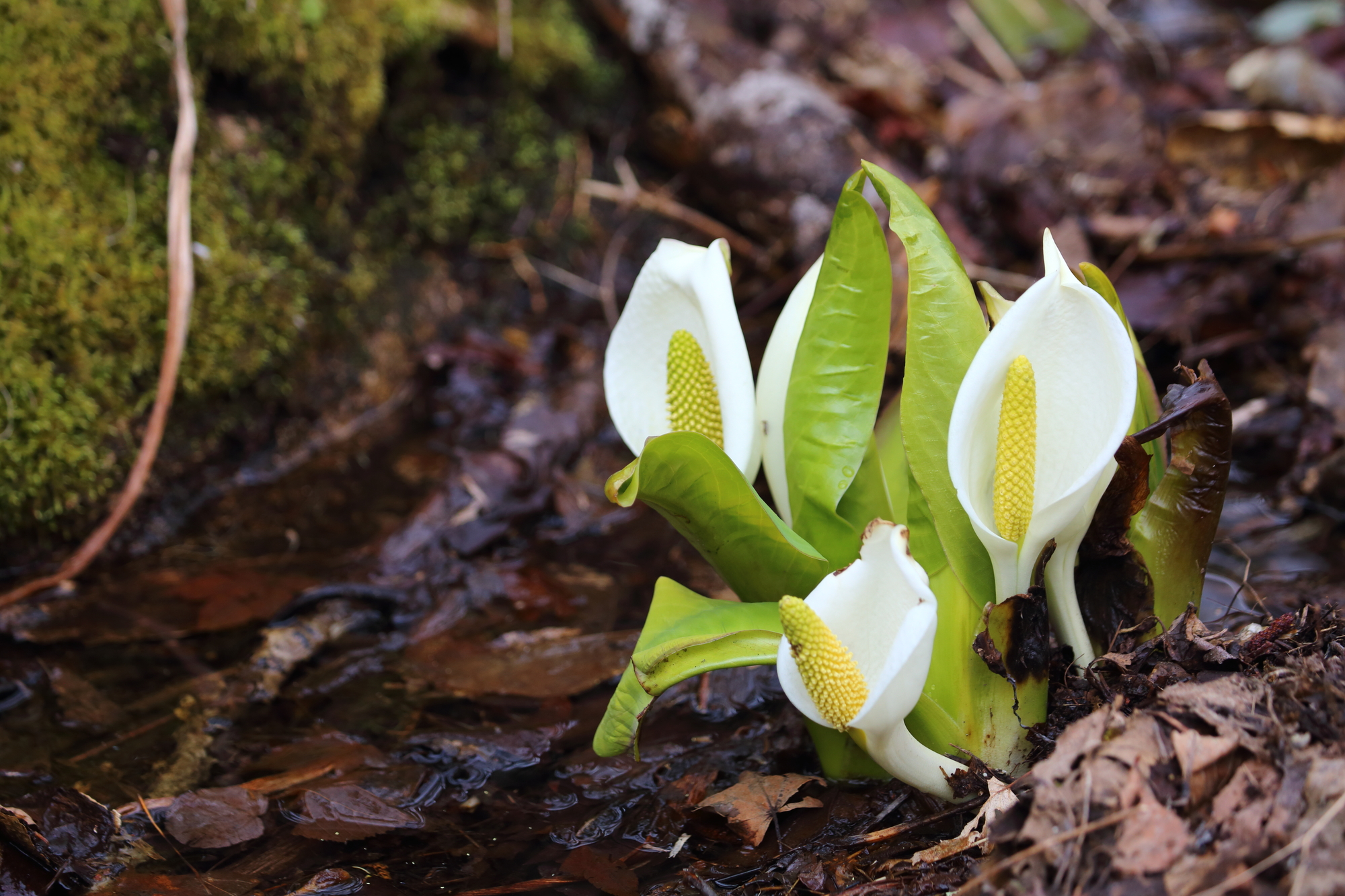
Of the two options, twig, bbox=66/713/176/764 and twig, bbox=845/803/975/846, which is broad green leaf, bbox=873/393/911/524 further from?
twig, bbox=66/713/176/764

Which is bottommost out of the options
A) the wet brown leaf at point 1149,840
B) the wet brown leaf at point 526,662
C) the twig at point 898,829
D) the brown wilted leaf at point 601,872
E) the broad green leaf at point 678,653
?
the wet brown leaf at point 526,662

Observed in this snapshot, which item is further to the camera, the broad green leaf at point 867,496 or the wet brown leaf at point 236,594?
the wet brown leaf at point 236,594

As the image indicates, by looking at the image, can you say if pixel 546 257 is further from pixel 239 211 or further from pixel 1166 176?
pixel 1166 176

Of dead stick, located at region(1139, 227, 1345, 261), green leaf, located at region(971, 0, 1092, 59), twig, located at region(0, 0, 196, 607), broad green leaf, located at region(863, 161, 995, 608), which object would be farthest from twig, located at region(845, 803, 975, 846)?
green leaf, located at region(971, 0, 1092, 59)

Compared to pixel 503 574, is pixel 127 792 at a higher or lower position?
higher

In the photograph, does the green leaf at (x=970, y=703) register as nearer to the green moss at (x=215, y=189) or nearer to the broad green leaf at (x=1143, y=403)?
the broad green leaf at (x=1143, y=403)

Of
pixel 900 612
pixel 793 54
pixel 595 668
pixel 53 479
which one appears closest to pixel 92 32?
pixel 53 479

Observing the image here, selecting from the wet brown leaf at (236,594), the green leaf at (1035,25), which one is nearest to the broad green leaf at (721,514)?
the wet brown leaf at (236,594)
